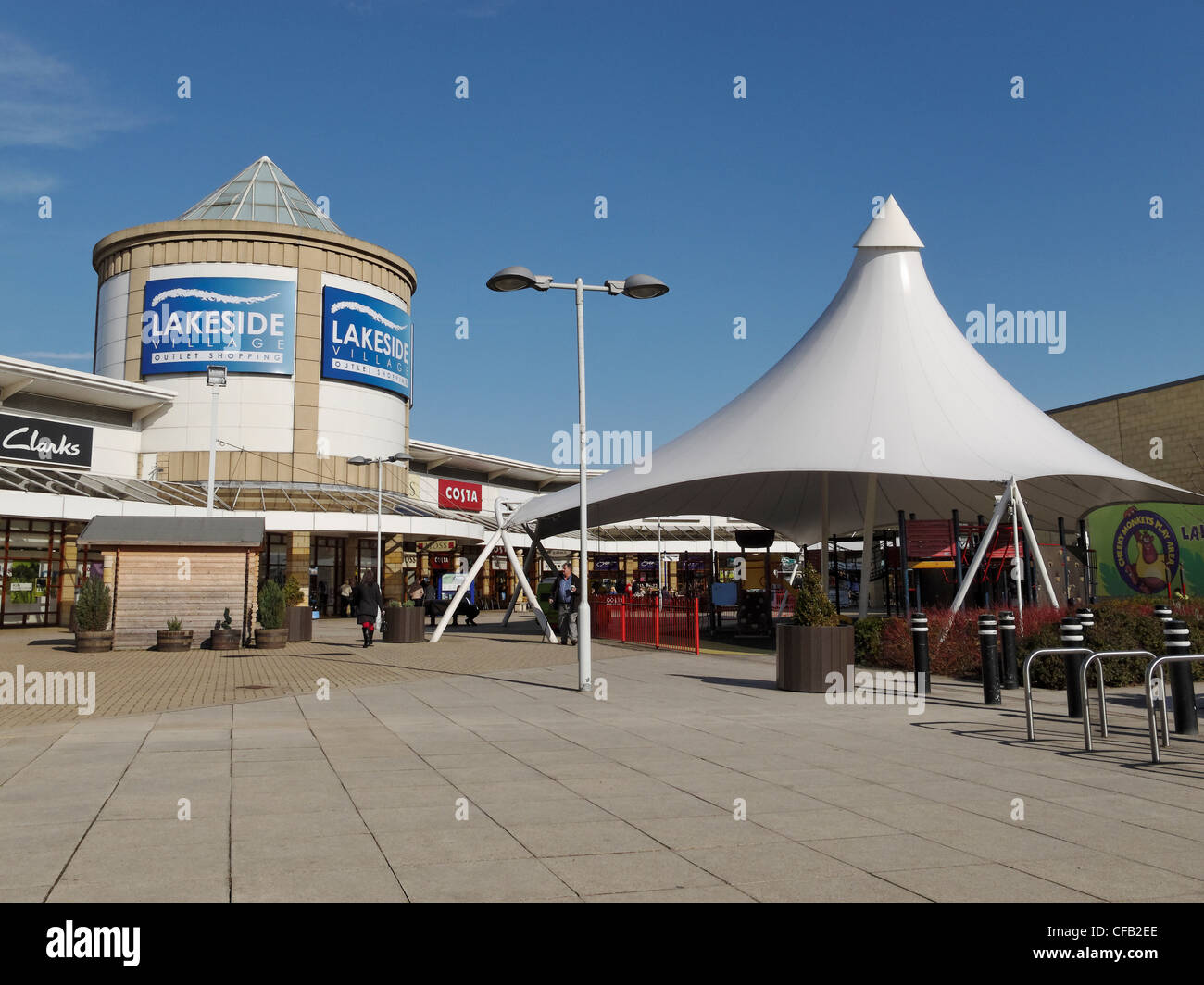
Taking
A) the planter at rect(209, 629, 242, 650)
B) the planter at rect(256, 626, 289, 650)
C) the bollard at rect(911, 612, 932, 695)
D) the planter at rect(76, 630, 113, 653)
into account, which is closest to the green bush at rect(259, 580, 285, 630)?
the planter at rect(256, 626, 289, 650)

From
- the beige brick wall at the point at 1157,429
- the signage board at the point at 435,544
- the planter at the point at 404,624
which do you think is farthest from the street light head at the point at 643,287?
the signage board at the point at 435,544

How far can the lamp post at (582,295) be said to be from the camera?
1425 centimetres

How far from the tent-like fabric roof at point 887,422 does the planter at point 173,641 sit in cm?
831

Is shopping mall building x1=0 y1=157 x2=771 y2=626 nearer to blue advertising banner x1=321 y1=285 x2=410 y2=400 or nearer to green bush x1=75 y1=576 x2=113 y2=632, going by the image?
blue advertising banner x1=321 y1=285 x2=410 y2=400

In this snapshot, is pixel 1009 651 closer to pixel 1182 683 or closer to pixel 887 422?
pixel 1182 683

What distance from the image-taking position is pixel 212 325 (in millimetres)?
45812

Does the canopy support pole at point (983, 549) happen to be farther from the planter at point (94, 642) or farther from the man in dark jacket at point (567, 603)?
the planter at point (94, 642)

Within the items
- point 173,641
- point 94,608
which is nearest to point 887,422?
point 173,641

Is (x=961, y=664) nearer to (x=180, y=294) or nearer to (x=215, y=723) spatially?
(x=215, y=723)

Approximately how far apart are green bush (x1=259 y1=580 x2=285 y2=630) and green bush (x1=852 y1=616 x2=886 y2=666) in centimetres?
1341

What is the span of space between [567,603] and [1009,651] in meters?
11.8

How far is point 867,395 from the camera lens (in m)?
21.0

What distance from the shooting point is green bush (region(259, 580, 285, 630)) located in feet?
76.2
